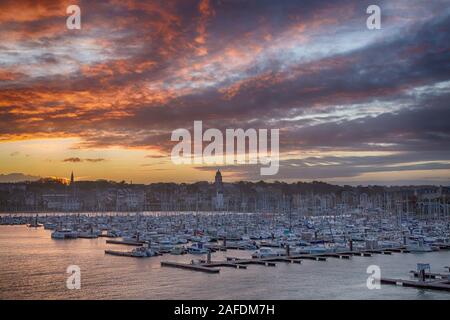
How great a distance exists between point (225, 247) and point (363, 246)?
36.4 ft

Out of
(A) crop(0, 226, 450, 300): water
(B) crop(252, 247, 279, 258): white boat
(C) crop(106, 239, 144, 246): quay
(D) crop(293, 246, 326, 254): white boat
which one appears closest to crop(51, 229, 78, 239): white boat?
(C) crop(106, 239, 144, 246): quay

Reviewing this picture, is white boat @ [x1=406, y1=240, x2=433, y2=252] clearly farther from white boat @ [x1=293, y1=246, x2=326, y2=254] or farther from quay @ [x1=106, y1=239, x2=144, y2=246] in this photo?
quay @ [x1=106, y1=239, x2=144, y2=246]

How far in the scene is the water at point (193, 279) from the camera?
22156 millimetres

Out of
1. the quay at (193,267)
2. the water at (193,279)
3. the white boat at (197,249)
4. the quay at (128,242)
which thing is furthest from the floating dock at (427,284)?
the quay at (128,242)

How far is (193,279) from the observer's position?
25.7 metres

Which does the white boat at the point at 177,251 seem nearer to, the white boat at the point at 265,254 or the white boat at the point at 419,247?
the white boat at the point at 265,254

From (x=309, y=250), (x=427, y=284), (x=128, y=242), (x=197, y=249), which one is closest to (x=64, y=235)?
(x=128, y=242)

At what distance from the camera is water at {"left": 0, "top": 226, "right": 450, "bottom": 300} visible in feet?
72.7

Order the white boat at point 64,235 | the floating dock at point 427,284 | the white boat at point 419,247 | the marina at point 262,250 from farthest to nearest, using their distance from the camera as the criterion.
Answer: the white boat at point 64,235, the white boat at point 419,247, the marina at point 262,250, the floating dock at point 427,284

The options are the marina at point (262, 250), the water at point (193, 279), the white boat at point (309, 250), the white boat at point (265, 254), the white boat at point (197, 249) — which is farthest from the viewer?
the white boat at point (197, 249)

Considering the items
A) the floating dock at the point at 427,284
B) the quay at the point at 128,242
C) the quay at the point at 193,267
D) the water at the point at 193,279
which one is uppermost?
the floating dock at the point at 427,284

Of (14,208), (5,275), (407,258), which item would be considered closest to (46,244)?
(5,275)

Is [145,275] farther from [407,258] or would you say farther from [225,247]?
[407,258]
